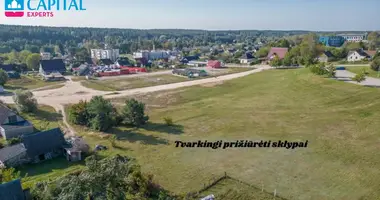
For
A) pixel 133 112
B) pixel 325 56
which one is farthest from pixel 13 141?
pixel 325 56

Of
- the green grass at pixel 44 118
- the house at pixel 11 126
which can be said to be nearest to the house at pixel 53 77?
the green grass at pixel 44 118

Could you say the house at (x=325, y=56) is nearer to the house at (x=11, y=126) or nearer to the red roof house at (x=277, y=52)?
the red roof house at (x=277, y=52)

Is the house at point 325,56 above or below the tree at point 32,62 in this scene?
above

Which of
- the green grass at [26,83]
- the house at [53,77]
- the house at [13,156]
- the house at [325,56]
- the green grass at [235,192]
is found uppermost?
the house at [325,56]

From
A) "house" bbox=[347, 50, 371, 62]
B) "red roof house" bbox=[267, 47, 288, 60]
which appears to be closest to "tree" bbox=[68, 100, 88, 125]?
"red roof house" bbox=[267, 47, 288, 60]

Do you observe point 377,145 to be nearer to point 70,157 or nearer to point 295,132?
point 295,132

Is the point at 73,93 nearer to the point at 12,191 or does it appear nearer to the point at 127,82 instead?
the point at 127,82

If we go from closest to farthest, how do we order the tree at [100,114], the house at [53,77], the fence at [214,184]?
1. the fence at [214,184]
2. the tree at [100,114]
3. the house at [53,77]

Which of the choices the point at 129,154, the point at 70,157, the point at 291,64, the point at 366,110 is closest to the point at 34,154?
the point at 70,157
